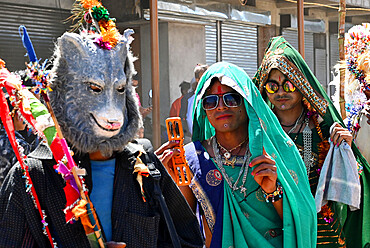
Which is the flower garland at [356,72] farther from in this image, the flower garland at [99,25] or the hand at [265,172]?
the flower garland at [99,25]

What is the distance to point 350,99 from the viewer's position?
5.88 meters

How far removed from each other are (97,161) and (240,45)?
21.3ft

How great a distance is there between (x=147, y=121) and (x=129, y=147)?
3996 millimetres

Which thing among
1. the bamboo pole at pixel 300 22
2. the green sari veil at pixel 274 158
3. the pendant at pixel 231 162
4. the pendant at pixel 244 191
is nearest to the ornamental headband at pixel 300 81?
the green sari veil at pixel 274 158

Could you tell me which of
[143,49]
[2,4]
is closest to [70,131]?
[2,4]

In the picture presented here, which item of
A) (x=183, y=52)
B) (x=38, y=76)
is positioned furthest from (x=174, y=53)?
(x=38, y=76)

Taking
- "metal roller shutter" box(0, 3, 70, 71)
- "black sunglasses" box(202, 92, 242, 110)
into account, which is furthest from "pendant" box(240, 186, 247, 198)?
"metal roller shutter" box(0, 3, 70, 71)

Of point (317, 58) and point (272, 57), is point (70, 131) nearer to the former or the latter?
point (272, 57)

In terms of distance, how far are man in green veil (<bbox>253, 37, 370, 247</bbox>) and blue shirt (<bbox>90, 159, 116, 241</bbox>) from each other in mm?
2124

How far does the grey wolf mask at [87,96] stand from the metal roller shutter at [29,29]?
3304mm

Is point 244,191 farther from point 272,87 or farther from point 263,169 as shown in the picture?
point 272,87

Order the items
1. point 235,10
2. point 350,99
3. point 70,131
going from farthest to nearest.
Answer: point 235,10, point 350,99, point 70,131

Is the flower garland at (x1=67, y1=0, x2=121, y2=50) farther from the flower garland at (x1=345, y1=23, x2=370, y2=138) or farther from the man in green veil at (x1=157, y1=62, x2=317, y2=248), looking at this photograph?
the flower garland at (x1=345, y1=23, x2=370, y2=138)

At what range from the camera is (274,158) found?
3.44 metres
